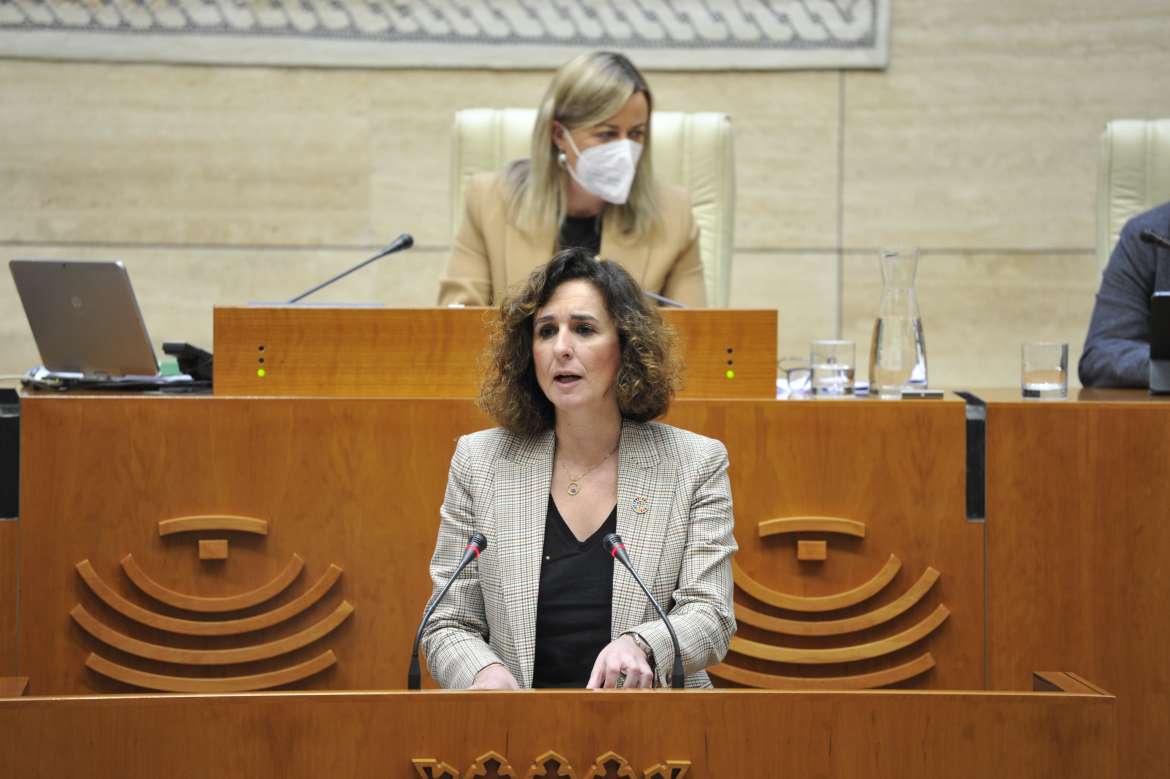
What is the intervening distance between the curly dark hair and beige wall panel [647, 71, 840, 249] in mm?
2461

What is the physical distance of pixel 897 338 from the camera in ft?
8.70

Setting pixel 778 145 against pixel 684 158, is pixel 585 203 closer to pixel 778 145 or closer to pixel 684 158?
pixel 684 158

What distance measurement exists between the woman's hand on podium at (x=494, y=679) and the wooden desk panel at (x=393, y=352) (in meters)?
0.77

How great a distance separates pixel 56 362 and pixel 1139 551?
2.20 m

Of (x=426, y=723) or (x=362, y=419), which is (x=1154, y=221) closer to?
(x=362, y=419)

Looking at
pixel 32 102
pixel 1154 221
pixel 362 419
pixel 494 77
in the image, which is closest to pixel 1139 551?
pixel 1154 221

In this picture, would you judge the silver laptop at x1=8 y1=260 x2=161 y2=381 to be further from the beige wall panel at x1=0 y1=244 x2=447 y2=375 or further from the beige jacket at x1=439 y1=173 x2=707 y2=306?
the beige wall panel at x1=0 y1=244 x2=447 y2=375

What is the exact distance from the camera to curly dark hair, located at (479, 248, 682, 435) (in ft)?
6.68

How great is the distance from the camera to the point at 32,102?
4367mm

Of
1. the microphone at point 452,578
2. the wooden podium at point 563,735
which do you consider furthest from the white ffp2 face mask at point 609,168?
the wooden podium at point 563,735

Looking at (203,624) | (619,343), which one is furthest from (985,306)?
(203,624)

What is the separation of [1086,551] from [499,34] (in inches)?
108

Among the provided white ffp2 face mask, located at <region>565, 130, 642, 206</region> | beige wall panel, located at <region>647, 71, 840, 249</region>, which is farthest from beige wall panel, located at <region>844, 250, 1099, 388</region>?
white ffp2 face mask, located at <region>565, 130, 642, 206</region>

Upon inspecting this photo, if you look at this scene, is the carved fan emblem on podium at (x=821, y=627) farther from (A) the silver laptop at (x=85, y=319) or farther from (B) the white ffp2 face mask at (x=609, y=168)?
(A) the silver laptop at (x=85, y=319)
